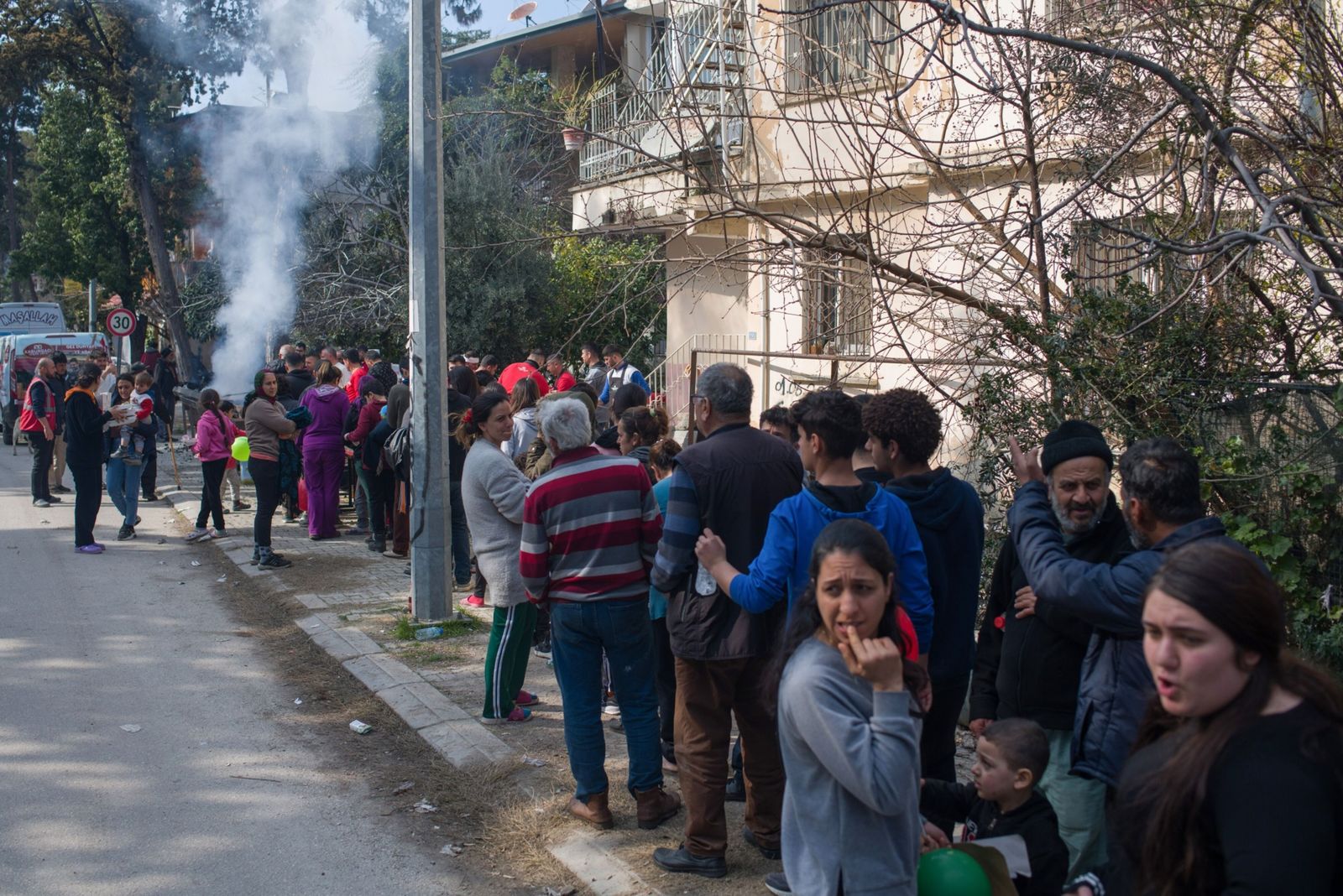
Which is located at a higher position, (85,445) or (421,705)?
(85,445)

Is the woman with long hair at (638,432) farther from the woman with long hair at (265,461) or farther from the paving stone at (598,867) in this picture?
the woman with long hair at (265,461)

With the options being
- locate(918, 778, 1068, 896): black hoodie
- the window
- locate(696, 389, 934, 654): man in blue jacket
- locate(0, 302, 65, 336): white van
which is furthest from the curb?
locate(0, 302, 65, 336): white van

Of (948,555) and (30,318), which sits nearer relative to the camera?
(948,555)

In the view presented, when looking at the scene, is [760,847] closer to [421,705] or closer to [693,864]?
[693,864]

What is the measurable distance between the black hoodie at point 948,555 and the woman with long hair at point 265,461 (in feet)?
27.0

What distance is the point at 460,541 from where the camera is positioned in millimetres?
10031

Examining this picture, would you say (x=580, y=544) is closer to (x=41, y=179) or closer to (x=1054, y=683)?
(x=1054, y=683)

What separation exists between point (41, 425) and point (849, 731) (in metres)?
15.1

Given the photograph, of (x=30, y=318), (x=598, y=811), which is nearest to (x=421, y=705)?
(x=598, y=811)

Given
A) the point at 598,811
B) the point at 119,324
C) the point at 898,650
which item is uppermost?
the point at 119,324

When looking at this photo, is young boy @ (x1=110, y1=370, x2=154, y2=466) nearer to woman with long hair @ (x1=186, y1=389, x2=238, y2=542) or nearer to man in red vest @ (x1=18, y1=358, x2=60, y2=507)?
woman with long hair @ (x1=186, y1=389, x2=238, y2=542)

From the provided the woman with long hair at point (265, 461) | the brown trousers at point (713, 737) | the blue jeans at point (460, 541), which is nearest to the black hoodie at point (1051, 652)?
the brown trousers at point (713, 737)

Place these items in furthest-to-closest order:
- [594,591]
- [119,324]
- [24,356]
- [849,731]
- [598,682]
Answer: [24,356] < [119,324] < [598,682] < [594,591] < [849,731]

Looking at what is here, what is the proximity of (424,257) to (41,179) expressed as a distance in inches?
1447
